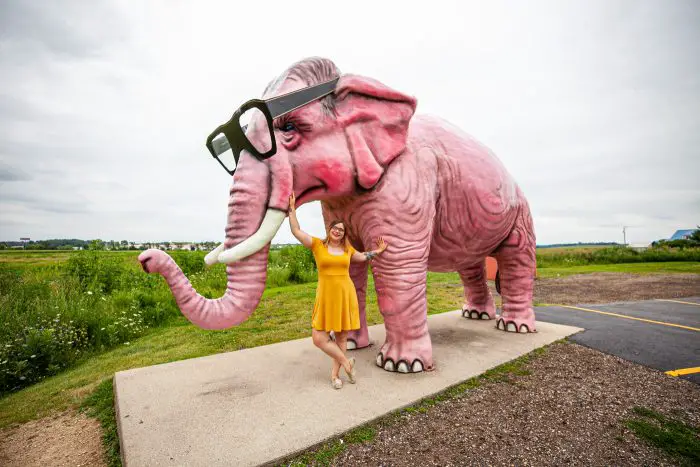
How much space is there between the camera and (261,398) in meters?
2.78

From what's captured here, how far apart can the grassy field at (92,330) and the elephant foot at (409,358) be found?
82.2 inches

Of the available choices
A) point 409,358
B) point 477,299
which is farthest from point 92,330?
point 477,299

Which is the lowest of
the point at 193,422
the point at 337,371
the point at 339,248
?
the point at 193,422

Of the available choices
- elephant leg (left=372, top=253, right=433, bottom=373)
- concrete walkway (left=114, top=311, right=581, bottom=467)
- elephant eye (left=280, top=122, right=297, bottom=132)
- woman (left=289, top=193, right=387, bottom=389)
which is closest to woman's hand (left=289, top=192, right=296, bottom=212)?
woman (left=289, top=193, right=387, bottom=389)

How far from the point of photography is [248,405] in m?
2.67

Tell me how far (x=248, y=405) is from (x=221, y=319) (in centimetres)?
66

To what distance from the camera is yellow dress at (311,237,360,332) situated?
2871mm

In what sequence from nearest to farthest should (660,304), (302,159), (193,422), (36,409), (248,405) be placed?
(193,422), (248,405), (302,159), (36,409), (660,304)

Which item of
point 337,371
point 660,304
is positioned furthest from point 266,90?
point 660,304

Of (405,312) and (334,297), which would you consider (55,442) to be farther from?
(405,312)

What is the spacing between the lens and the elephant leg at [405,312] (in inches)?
127

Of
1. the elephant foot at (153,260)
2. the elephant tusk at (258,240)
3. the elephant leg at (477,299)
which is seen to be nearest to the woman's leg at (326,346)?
the elephant tusk at (258,240)

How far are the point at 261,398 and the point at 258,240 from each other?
117cm

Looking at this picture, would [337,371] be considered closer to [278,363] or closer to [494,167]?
[278,363]
